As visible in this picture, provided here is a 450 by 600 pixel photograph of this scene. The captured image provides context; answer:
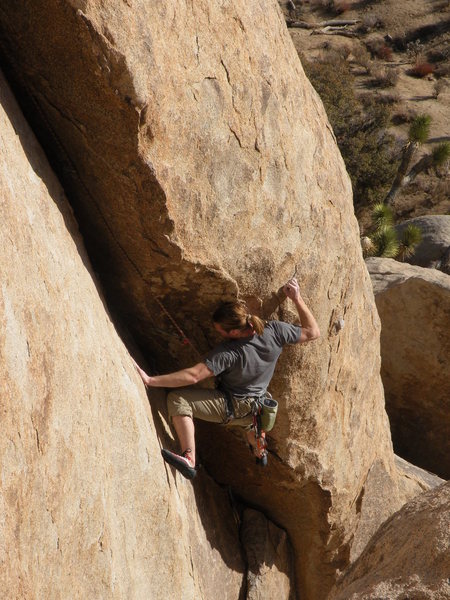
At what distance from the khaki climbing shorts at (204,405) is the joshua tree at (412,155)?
746 inches

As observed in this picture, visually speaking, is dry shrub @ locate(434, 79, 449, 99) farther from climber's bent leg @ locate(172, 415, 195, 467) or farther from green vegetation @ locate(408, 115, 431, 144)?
climber's bent leg @ locate(172, 415, 195, 467)

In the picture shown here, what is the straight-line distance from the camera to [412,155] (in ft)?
85.0

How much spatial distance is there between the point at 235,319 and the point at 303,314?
0.67 metres

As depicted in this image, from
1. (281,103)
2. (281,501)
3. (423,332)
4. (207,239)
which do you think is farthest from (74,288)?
(423,332)

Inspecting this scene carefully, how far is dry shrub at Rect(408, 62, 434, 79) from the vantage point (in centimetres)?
3325

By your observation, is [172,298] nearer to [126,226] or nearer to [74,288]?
[126,226]

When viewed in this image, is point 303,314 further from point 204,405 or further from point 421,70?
point 421,70

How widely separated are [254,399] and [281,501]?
201 cm

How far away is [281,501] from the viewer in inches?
299

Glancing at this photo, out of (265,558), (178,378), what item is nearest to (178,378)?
(178,378)

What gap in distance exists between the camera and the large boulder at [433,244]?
1695 cm

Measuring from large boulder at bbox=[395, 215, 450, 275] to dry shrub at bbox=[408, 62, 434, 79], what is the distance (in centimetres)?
1722

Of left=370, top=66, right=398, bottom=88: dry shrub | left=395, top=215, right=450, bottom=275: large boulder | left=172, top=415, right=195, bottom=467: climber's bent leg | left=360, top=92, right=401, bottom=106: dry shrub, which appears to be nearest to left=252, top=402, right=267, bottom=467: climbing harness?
left=172, top=415, right=195, bottom=467: climber's bent leg

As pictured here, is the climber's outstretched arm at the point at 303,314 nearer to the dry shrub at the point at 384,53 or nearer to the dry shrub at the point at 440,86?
the dry shrub at the point at 440,86
